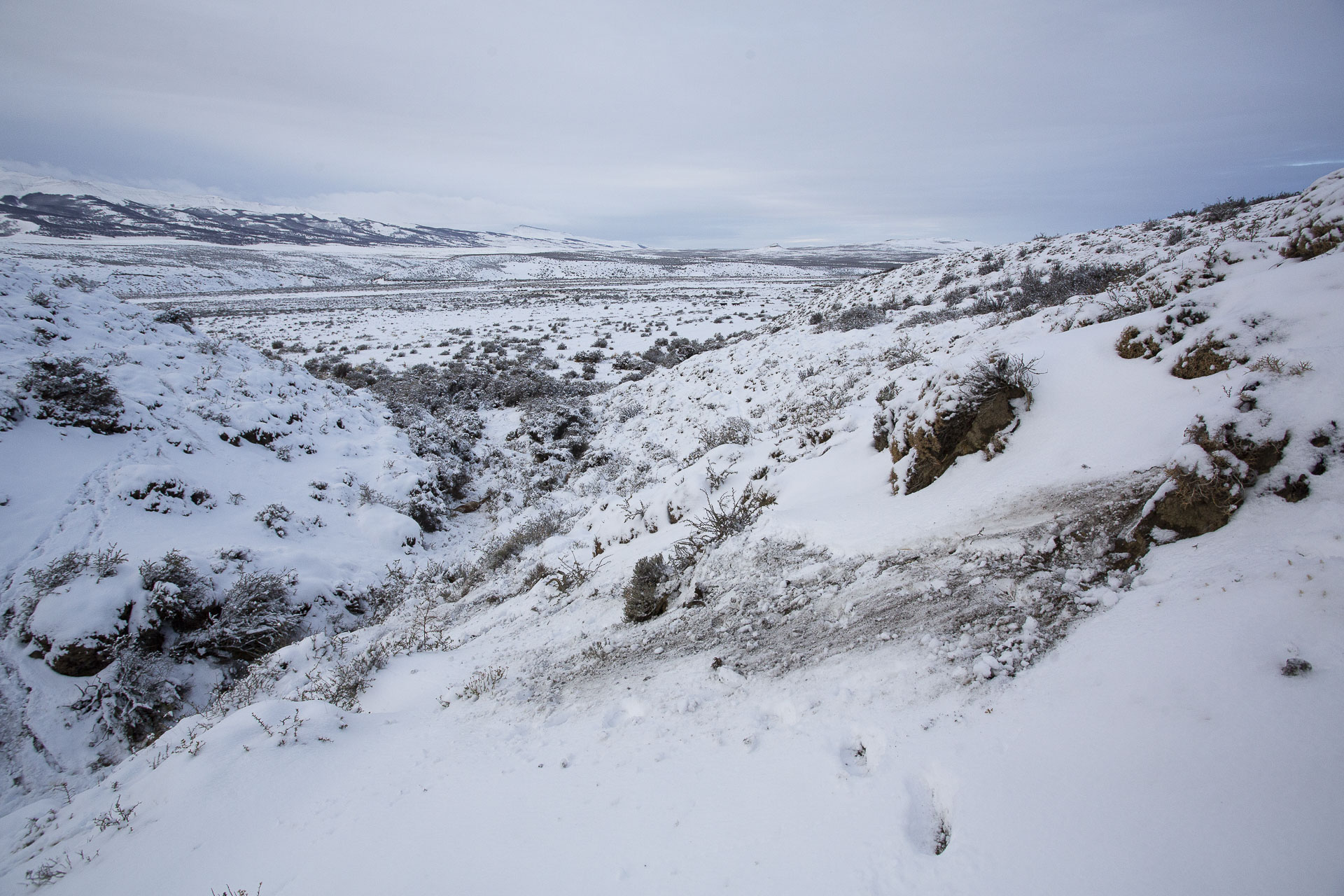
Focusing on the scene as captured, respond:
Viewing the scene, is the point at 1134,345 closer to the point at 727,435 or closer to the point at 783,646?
the point at 783,646

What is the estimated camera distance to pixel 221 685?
18.8 ft

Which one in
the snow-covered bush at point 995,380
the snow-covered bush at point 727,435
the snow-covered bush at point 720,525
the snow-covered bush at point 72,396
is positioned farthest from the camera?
the snow-covered bush at point 727,435

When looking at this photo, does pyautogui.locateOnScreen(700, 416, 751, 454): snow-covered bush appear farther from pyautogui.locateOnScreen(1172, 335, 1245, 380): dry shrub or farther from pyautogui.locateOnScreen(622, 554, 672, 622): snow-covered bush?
pyautogui.locateOnScreen(1172, 335, 1245, 380): dry shrub

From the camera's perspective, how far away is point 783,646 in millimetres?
3484

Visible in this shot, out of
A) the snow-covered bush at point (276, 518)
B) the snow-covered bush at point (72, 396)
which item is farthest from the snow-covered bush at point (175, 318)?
the snow-covered bush at point (276, 518)

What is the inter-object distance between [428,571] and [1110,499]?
26.9ft

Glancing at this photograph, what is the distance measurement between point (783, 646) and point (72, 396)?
1212 centimetres

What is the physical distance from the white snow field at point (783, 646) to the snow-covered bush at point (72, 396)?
0.06 meters

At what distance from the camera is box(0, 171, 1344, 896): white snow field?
2.07 metres

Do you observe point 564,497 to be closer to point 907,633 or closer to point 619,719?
point 619,719

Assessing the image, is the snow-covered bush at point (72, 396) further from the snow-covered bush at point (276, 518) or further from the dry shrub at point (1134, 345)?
the dry shrub at point (1134, 345)

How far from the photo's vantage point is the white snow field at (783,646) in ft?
6.79

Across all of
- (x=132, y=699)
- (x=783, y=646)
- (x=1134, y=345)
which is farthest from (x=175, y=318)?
(x=1134, y=345)

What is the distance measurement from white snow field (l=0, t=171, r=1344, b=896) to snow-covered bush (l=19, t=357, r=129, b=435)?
0.19 feet
